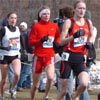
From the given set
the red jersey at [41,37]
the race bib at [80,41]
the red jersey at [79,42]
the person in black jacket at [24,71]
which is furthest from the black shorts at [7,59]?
the race bib at [80,41]

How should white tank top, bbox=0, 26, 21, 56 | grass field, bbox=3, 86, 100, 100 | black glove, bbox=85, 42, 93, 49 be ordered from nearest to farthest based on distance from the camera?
black glove, bbox=85, 42, 93, 49
white tank top, bbox=0, 26, 21, 56
grass field, bbox=3, 86, 100, 100

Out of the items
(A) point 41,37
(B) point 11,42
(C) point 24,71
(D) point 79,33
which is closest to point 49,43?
(A) point 41,37

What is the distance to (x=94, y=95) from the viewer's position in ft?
35.2

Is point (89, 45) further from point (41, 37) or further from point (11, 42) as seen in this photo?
point (11, 42)

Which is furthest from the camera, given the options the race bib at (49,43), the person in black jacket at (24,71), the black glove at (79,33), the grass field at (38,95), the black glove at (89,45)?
the person in black jacket at (24,71)

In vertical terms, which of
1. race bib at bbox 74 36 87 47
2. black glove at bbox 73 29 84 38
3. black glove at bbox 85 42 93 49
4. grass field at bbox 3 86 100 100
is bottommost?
grass field at bbox 3 86 100 100

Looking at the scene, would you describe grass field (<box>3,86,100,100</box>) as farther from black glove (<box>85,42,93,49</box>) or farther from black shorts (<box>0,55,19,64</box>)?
black glove (<box>85,42,93,49</box>)

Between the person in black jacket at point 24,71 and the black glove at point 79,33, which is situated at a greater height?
the black glove at point 79,33

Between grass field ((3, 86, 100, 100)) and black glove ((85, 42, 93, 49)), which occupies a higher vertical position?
black glove ((85, 42, 93, 49))

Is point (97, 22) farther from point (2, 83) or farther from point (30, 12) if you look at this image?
point (2, 83)

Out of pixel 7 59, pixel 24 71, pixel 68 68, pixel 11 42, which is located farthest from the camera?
pixel 24 71

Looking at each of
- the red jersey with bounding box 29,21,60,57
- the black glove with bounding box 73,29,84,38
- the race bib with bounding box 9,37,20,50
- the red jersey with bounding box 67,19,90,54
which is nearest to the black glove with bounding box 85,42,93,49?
the red jersey with bounding box 67,19,90,54

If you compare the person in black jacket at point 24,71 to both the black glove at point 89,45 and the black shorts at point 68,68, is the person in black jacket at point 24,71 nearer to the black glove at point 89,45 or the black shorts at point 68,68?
the black shorts at point 68,68

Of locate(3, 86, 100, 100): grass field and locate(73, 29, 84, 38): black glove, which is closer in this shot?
locate(73, 29, 84, 38): black glove
